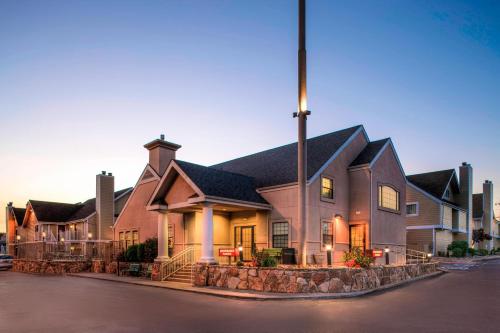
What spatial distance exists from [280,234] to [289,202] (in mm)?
1765

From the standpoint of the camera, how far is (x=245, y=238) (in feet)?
72.7

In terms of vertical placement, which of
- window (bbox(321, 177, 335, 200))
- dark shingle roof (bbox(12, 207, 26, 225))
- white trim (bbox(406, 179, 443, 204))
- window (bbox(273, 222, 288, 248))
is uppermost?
window (bbox(321, 177, 335, 200))

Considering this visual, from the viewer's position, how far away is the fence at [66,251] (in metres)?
28.5

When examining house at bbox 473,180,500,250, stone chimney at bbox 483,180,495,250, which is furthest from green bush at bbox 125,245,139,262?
stone chimney at bbox 483,180,495,250

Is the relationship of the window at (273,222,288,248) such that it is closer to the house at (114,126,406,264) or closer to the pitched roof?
the house at (114,126,406,264)

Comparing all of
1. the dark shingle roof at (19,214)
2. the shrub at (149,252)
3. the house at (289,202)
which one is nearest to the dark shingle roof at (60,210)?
the dark shingle roof at (19,214)

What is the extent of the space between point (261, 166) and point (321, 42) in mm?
8540

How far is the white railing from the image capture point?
67.5 ft

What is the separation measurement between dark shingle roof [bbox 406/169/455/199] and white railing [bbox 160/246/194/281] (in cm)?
2597

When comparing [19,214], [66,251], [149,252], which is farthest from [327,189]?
[19,214]

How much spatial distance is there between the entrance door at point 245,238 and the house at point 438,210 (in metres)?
20.3

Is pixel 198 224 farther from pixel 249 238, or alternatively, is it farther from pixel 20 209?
pixel 20 209

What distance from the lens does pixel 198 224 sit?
879 inches

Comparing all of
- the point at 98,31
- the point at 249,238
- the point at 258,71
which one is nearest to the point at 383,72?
the point at 258,71
